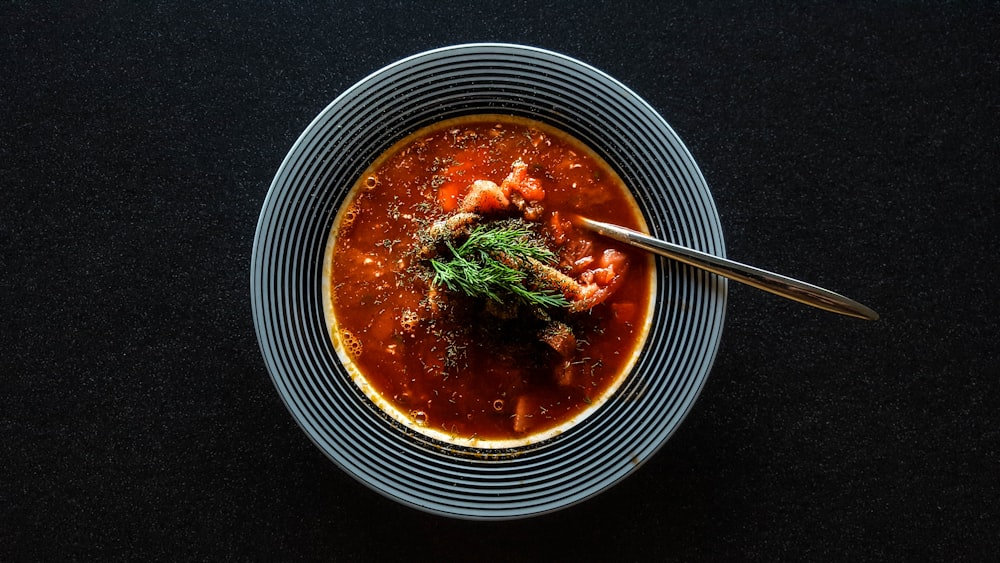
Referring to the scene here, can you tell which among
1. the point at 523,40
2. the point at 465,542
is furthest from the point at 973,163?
the point at 465,542

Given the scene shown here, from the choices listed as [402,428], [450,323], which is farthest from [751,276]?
[402,428]

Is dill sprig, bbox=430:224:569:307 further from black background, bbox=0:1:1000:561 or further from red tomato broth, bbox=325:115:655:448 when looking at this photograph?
black background, bbox=0:1:1000:561

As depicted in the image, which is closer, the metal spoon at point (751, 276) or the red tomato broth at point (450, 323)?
the metal spoon at point (751, 276)

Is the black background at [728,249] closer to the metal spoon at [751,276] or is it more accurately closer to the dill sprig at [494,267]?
the metal spoon at [751,276]

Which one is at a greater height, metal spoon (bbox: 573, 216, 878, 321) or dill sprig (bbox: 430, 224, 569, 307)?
metal spoon (bbox: 573, 216, 878, 321)

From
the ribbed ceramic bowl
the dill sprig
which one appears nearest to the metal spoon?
the ribbed ceramic bowl

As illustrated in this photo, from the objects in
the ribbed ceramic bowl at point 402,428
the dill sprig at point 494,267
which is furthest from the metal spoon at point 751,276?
the dill sprig at point 494,267
